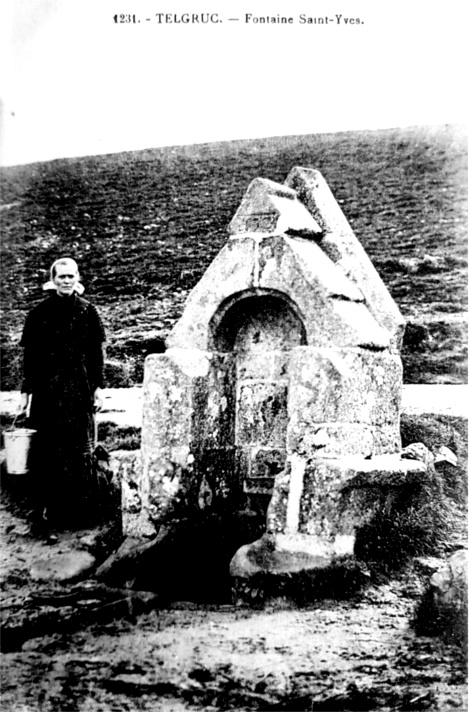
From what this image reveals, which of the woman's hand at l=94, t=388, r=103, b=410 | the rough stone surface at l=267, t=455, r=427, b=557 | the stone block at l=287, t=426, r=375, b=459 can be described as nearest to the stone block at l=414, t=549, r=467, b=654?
the rough stone surface at l=267, t=455, r=427, b=557

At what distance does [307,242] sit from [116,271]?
61.6 inches

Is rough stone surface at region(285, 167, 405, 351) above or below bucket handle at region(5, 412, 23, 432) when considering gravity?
above

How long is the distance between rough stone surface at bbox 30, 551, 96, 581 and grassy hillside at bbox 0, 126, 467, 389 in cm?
109

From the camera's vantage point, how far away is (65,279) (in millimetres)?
5578

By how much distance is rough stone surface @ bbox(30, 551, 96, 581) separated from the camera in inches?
203

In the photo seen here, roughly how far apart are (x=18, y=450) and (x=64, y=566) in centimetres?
79

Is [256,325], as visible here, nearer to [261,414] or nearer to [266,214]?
[261,414]

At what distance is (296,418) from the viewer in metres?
5.12

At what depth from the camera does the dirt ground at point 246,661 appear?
4.39 meters

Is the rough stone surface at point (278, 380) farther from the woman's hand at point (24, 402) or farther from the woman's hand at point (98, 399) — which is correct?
the woman's hand at point (24, 402)

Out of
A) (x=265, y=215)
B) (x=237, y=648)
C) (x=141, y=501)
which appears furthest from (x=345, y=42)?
(x=237, y=648)

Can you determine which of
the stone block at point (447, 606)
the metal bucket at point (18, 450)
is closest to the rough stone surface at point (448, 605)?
the stone block at point (447, 606)

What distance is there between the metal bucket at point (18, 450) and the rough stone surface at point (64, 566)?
1.95 ft

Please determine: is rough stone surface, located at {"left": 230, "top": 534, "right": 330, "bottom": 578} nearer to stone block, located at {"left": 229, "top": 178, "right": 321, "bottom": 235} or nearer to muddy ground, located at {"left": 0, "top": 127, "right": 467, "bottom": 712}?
muddy ground, located at {"left": 0, "top": 127, "right": 467, "bottom": 712}
